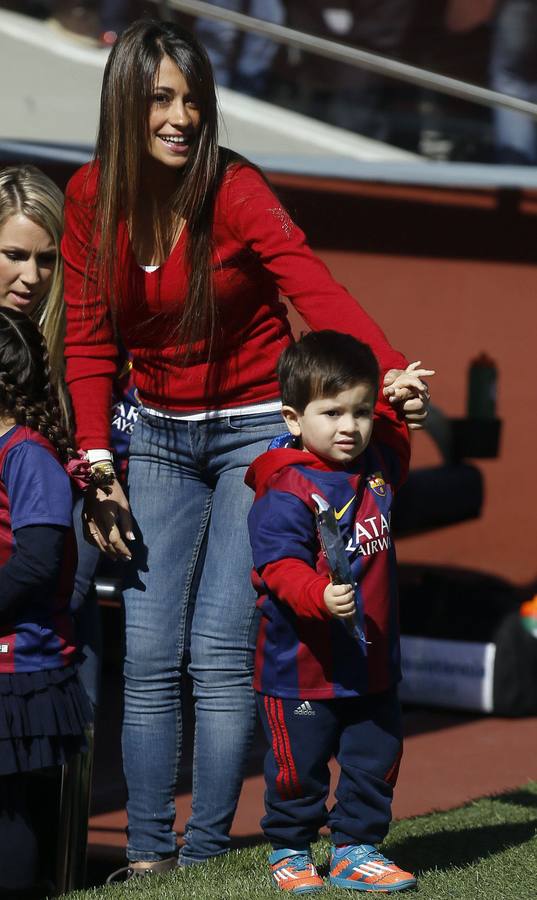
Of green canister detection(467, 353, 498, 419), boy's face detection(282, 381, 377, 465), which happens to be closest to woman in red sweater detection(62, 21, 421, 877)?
boy's face detection(282, 381, 377, 465)

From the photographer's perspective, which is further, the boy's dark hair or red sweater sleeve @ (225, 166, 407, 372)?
red sweater sleeve @ (225, 166, 407, 372)

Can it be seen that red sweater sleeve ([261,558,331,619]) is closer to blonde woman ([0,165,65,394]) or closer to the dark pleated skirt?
the dark pleated skirt

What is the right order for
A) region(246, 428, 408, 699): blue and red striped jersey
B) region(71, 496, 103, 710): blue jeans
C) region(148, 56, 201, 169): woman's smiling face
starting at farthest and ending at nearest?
region(71, 496, 103, 710): blue jeans, region(148, 56, 201, 169): woman's smiling face, region(246, 428, 408, 699): blue and red striped jersey

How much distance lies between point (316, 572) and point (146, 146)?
103cm

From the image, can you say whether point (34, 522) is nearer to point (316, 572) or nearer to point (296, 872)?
point (316, 572)

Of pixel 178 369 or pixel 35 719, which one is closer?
pixel 35 719

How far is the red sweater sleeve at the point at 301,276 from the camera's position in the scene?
2996 mm

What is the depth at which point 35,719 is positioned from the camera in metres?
2.97

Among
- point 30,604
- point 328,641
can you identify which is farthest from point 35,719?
point 328,641

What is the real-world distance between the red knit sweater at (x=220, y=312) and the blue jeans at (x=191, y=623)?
Answer: 0.10 m

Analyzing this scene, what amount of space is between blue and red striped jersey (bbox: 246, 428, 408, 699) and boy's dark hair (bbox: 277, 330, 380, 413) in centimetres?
13

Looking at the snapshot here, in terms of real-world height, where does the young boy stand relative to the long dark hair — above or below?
below

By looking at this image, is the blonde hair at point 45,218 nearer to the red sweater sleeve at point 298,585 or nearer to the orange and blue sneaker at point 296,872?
the red sweater sleeve at point 298,585

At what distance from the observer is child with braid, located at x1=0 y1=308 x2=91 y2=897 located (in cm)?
291
